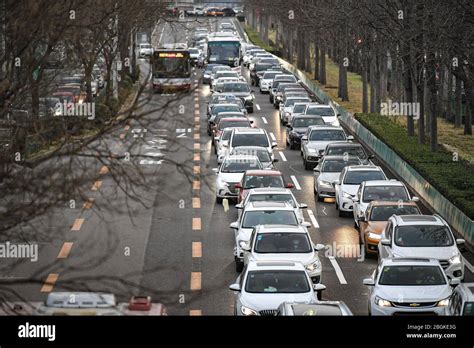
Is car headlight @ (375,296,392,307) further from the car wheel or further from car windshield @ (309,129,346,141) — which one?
car windshield @ (309,129,346,141)

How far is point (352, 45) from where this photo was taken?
230 feet

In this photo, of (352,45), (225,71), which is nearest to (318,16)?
(352,45)

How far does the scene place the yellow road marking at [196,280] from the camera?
26884 mm

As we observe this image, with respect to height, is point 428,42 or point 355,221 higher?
point 428,42

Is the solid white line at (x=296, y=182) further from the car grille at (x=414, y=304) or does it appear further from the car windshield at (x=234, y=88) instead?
Result: the car windshield at (x=234, y=88)

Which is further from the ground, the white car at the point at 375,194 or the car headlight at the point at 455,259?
the white car at the point at 375,194

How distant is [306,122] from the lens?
5284 cm

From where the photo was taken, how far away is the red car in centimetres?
3700

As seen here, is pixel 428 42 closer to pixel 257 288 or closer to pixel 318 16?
pixel 257 288

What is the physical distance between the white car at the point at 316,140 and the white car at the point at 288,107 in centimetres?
1182

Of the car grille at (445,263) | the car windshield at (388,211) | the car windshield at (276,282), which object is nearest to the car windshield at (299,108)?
the car windshield at (388,211)

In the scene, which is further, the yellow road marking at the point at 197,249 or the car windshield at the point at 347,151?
the car windshield at the point at 347,151

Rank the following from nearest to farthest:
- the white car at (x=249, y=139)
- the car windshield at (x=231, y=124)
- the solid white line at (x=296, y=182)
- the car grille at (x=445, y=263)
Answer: the car grille at (x=445, y=263)
the solid white line at (x=296, y=182)
the white car at (x=249, y=139)
the car windshield at (x=231, y=124)
